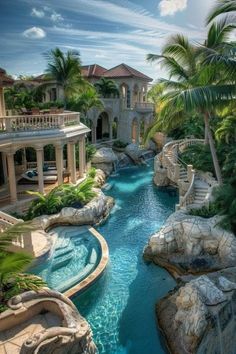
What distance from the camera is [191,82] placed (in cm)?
1398

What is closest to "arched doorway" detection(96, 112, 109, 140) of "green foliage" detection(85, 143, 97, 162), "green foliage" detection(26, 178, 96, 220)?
"green foliage" detection(85, 143, 97, 162)

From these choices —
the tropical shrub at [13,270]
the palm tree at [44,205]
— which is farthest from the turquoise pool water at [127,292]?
the palm tree at [44,205]

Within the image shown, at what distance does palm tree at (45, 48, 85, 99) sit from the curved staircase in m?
10.9

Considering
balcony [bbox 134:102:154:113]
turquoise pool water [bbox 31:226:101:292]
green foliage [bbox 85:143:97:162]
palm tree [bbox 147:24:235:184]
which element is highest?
palm tree [bbox 147:24:235:184]

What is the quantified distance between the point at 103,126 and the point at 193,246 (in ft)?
105

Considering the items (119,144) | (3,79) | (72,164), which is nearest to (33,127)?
(3,79)

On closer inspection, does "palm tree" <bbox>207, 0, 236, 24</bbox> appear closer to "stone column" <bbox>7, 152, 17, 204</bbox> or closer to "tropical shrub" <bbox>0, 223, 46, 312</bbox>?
"tropical shrub" <bbox>0, 223, 46, 312</bbox>

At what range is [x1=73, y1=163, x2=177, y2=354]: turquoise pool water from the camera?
968cm

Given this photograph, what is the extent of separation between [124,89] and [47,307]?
38.0 m

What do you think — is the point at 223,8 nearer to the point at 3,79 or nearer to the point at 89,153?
the point at 3,79

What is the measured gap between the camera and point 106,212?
19891 millimetres

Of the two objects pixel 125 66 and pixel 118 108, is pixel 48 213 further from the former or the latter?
pixel 125 66

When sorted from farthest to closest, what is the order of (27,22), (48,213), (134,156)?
(134,156), (27,22), (48,213)

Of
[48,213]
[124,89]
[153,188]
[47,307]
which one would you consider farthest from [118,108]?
[47,307]
